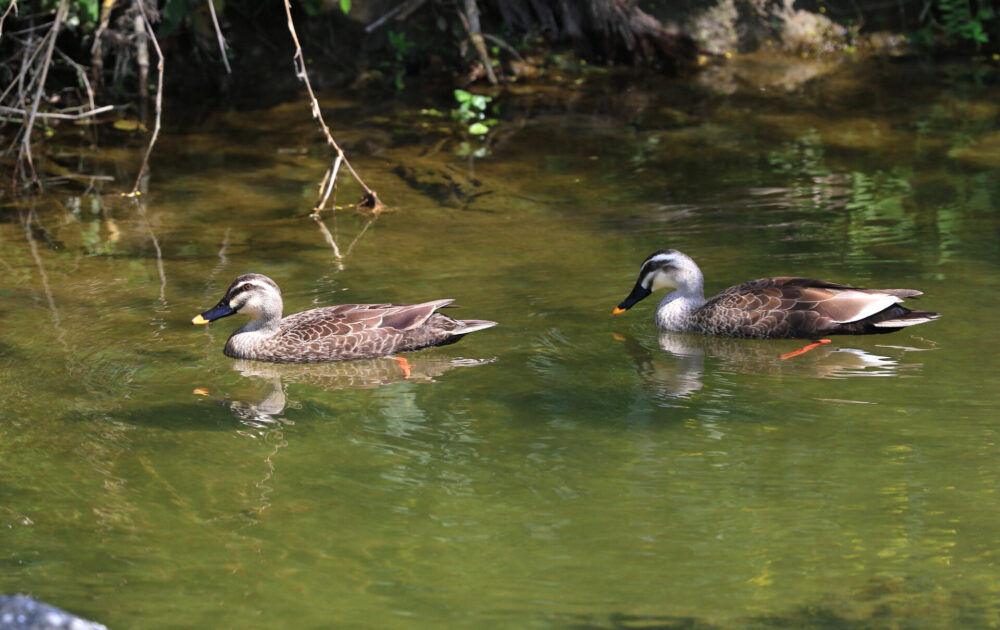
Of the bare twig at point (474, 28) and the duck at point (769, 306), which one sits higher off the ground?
the bare twig at point (474, 28)

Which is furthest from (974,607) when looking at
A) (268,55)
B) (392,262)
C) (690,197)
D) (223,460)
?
(268,55)

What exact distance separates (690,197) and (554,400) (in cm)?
456

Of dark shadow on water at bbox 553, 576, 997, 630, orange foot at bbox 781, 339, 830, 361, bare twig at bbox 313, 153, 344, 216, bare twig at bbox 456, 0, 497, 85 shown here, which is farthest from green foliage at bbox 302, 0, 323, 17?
dark shadow on water at bbox 553, 576, 997, 630

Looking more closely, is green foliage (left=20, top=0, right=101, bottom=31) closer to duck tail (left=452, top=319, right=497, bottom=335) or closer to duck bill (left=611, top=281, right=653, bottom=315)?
duck tail (left=452, top=319, right=497, bottom=335)

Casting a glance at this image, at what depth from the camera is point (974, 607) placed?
15.9 feet

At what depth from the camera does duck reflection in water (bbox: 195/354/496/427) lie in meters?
Answer: 7.29

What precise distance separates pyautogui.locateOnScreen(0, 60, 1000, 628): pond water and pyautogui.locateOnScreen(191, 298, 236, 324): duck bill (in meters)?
0.19

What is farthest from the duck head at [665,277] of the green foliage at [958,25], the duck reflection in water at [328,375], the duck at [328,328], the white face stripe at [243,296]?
the green foliage at [958,25]

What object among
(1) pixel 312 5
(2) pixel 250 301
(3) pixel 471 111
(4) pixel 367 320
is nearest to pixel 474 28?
(3) pixel 471 111

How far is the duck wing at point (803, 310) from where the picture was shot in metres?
7.71

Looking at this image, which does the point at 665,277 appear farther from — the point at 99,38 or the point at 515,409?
the point at 99,38

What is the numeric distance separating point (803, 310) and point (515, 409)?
2.17 m

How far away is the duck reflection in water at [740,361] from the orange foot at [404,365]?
4.65ft

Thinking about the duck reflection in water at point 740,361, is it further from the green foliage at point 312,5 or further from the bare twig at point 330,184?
the green foliage at point 312,5
